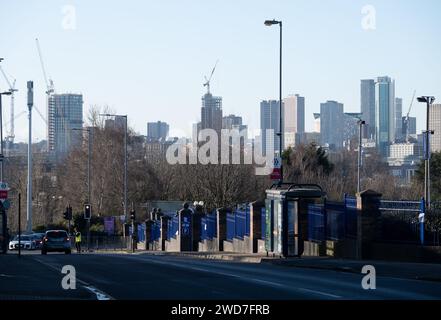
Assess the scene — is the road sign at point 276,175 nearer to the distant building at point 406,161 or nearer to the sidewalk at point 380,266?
the sidewalk at point 380,266

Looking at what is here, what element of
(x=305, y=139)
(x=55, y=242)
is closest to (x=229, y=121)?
(x=305, y=139)

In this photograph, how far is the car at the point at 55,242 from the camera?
2067 inches

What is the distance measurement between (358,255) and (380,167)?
324 feet

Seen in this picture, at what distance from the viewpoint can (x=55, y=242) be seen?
2085 inches

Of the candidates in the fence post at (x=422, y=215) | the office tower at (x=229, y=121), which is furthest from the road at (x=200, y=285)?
the office tower at (x=229, y=121)

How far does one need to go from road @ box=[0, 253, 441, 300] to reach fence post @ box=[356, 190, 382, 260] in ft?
13.8

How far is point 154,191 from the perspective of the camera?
87125 millimetres

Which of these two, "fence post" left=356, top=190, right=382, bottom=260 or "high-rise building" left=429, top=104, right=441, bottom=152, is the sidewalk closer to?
"fence post" left=356, top=190, right=382, bottom=260

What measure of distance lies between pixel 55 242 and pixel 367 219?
2605 cm

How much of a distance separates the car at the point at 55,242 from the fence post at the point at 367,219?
25.2m

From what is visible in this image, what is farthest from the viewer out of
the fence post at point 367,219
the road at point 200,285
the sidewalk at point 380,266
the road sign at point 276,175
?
the road sign at point 276,175

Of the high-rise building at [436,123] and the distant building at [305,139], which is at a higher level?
the high-rise building at [436,123]

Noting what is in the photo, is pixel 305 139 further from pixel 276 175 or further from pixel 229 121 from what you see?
pixel 276 175

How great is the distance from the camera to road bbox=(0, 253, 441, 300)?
1830cm
